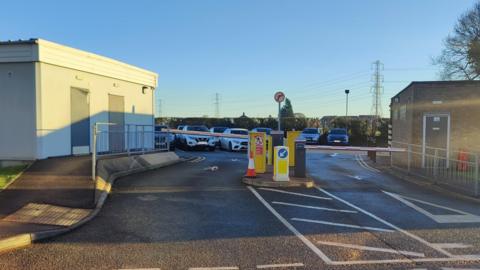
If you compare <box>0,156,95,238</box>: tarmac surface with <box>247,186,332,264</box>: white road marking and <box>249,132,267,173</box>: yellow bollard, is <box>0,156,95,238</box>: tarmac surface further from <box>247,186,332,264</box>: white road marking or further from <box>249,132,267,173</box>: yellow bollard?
<box>249,132,267,173</box>: yellow bollard

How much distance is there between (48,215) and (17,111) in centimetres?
624

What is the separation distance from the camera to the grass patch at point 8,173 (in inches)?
445

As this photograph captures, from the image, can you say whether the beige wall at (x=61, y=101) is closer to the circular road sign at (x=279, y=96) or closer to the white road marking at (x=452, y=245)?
the circular road sign at (x=279, y=96)

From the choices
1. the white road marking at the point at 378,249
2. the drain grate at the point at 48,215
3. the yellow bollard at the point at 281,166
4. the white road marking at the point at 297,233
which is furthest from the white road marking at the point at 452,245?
the yellow bollard at the point at 281,166

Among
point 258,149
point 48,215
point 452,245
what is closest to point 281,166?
point 258,149

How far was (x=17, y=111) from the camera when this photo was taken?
13945 mm

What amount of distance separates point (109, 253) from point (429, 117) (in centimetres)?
1707

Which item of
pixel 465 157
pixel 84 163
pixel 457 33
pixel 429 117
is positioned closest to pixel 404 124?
pixel 429 117

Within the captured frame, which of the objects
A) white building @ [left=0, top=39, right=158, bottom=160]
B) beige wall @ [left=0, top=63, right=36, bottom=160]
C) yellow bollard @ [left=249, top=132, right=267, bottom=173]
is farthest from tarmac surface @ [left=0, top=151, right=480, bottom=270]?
beige wall @ [left=0, top=63, right=36, bottom=160]

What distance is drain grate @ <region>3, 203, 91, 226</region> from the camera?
27.9ft

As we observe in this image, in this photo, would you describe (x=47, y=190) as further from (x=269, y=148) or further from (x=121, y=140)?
(x=269, y=148)

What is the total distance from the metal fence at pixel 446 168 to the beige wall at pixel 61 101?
11506 mm

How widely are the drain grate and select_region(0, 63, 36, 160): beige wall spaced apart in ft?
16.3

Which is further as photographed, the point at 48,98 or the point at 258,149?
the point at 258,149
